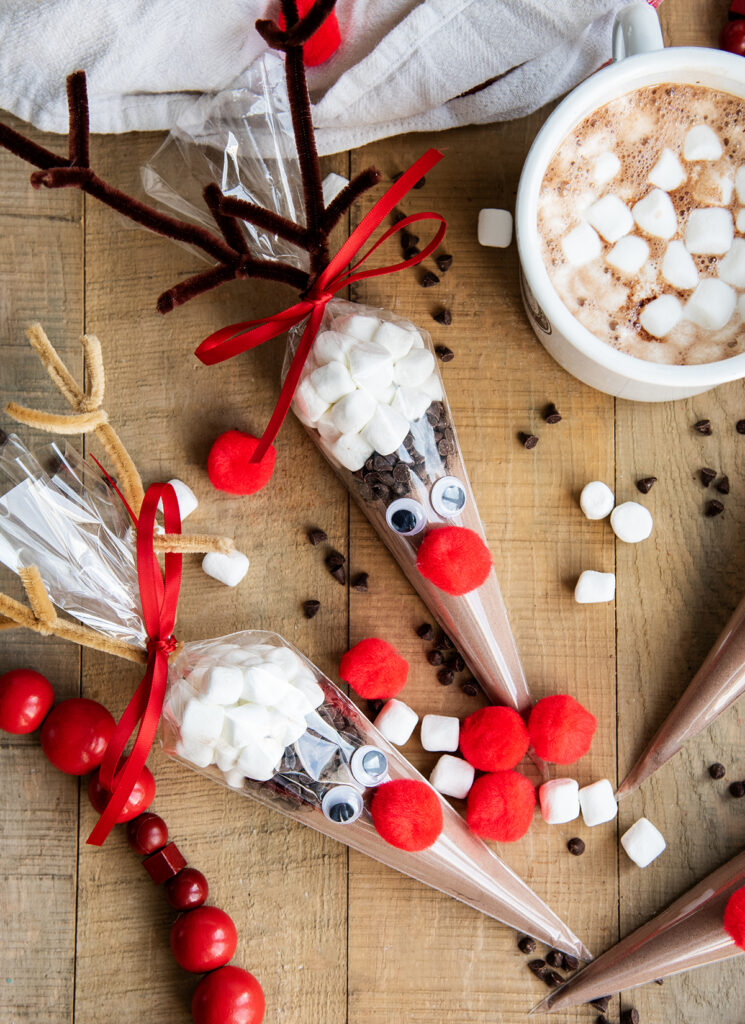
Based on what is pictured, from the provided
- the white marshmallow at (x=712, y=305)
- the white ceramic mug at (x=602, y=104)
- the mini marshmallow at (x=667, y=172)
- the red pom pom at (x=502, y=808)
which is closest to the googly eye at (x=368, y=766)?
the red pom pom at (x=502, y=808)

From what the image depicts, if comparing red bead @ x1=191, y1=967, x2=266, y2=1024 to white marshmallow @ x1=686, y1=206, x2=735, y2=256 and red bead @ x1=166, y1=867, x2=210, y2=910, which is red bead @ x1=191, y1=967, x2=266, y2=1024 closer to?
red bead @ x1=166, y1=867, x2=210, y2=910

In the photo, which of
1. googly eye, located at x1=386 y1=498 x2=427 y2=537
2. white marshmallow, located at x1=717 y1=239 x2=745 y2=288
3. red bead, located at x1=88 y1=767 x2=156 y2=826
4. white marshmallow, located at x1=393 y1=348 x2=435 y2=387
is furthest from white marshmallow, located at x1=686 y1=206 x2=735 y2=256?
red bead, located at x1=88 y1=767 x2=156 y2=826

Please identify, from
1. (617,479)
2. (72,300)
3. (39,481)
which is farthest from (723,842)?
(72,300)

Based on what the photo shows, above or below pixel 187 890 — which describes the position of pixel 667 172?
above

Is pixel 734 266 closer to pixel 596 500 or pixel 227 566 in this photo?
pixel 596 500

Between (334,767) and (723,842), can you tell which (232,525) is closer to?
(334,767)

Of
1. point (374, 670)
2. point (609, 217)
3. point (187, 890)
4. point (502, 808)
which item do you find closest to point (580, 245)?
point (609, 217)

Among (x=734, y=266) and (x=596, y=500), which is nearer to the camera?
(x=734, y=266)
